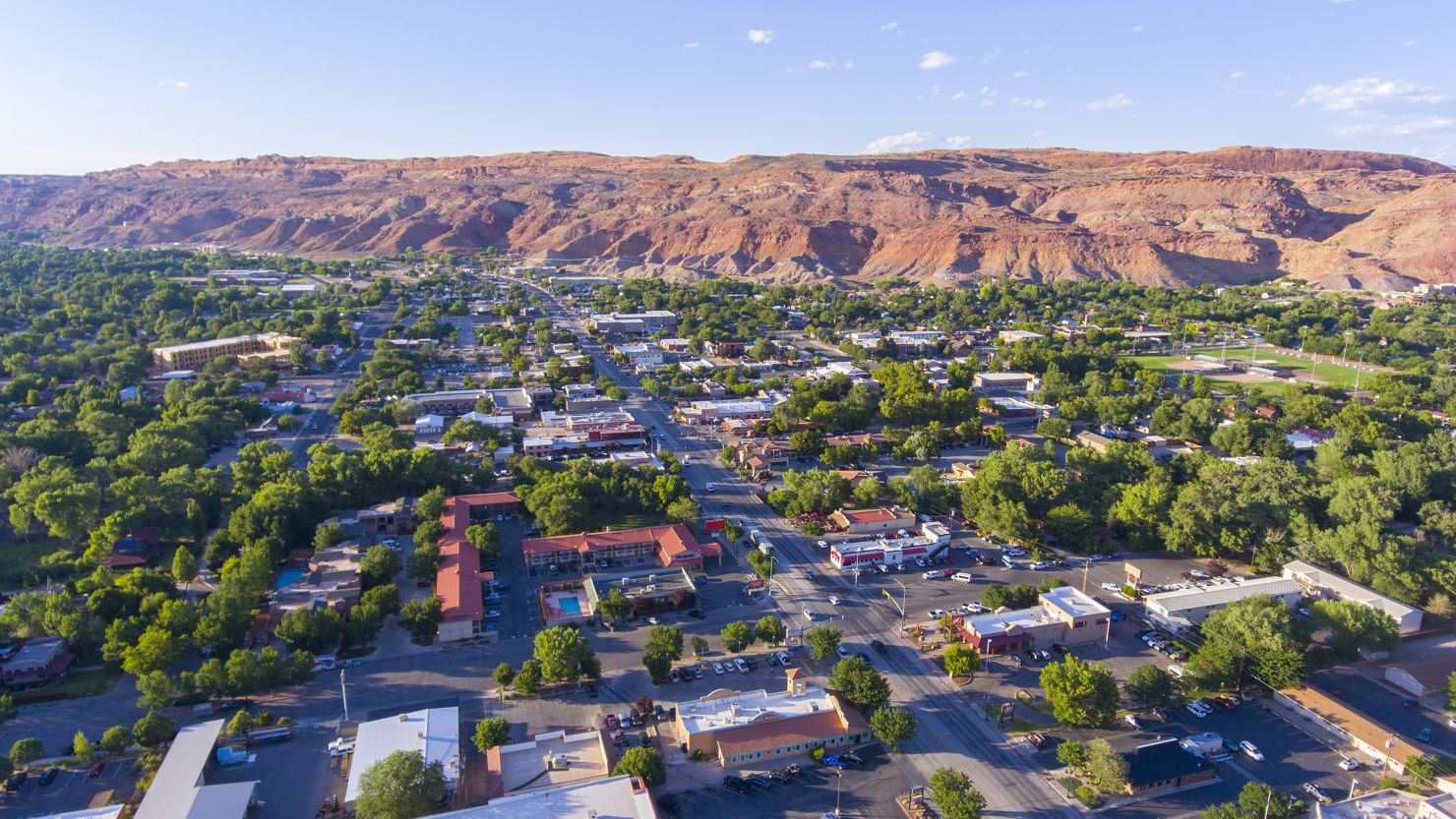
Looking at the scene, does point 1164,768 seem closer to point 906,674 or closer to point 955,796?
point 955,796

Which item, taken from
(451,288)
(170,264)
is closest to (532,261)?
(451,288)

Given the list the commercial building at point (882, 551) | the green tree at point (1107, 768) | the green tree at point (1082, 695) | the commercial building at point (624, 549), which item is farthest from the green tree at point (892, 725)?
the commercial building at point (624, 549)

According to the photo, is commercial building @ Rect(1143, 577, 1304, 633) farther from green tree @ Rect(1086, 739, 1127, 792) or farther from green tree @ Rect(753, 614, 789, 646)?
green tree @ Rect(753, 614, 789, 646)

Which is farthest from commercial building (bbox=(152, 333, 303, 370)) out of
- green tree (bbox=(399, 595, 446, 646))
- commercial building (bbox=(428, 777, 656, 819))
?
commercial building (bbox=(428, 777, 656, 819))

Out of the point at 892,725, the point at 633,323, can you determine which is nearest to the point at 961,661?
the point at 892,725

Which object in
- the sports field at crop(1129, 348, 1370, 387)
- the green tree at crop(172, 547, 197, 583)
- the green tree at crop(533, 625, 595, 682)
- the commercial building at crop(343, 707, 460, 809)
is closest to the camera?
the commercial building at crop(343, 707, 460, 809)
